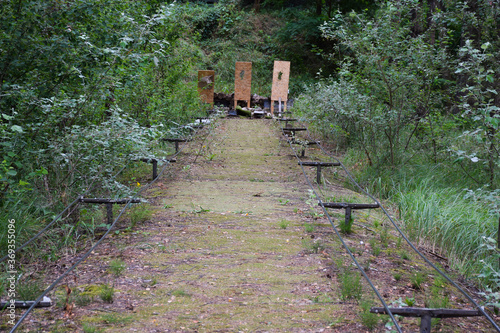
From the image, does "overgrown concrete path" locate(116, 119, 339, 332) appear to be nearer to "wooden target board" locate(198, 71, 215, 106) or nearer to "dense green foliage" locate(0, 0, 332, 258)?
"dense green foliage" locate(0, 0, 332, 258)

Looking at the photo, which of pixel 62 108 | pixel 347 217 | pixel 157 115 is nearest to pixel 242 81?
pixel 157 115

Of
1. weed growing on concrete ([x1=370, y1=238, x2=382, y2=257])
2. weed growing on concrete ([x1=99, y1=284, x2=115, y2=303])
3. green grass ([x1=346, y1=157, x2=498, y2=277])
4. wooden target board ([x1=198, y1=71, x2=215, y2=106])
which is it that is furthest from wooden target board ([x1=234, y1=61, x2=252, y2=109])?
weed growing on concrete ([x1=99, y1=284, x2=115, y2=303])

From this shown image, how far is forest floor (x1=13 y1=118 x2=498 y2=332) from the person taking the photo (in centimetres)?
268

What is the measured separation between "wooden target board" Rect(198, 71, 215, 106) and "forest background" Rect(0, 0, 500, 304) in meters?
3.12

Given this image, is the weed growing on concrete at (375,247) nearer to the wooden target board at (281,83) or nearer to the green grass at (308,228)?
the green grass at (308,228)

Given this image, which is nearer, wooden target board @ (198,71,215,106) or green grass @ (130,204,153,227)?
green grass @ (130,204,153,227)

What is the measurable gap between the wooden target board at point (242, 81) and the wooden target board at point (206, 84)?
92 centimetres

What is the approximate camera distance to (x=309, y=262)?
3627mm

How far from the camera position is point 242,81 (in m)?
13.7

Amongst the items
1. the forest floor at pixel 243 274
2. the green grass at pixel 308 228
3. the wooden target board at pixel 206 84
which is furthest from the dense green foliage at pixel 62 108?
the wooden target board at pixel 206 84

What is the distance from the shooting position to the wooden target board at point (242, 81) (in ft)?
44.7

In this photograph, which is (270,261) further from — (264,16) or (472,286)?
(264,16)

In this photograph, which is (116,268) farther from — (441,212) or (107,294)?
(441,212)

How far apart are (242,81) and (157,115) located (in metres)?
6.83
